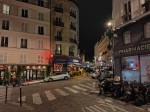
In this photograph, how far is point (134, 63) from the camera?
1933 cm

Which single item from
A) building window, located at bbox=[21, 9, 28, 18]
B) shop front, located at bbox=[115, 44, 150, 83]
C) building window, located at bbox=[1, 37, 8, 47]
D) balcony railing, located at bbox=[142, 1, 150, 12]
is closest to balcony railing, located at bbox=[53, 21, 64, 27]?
building window, located at bbox=[21, 9, 28, 18]

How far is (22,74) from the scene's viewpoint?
115ft

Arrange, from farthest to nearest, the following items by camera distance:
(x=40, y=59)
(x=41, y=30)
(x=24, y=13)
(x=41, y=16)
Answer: (x=41, y=16) < (x=41, y=30) < (x=40, y=59) < (x=24, y=13)

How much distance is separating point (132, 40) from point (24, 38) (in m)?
22.3

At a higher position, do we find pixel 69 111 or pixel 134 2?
pixel 134 2

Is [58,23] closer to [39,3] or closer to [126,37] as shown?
[39,3]

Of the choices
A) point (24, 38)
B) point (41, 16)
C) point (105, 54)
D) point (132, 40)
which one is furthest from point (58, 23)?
point (105, 54)

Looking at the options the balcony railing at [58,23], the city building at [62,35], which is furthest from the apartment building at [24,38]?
the balcony railing at [58,23]

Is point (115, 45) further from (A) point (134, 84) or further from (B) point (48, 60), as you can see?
(B) point (48, 60)

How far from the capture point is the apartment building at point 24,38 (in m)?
33.6

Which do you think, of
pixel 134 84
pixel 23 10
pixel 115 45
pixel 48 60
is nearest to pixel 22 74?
pixel 48 60

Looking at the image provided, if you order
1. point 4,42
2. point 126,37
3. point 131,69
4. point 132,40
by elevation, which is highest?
point 4,42

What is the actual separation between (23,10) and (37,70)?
1118 centimetres

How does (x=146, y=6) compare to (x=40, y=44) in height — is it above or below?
above
